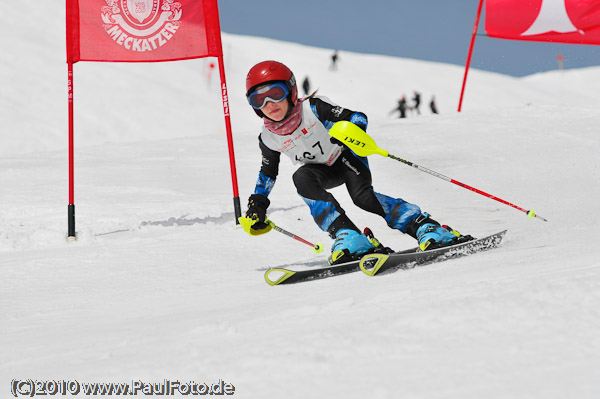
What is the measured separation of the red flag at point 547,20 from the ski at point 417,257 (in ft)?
30.9

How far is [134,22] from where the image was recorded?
6.28m

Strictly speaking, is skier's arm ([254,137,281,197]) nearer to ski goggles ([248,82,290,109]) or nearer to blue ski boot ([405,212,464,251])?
ski goggles ([248,82,290,109])

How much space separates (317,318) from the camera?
235 cm

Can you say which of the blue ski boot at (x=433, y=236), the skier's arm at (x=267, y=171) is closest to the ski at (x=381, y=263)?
the blue ski boot at (x=433, y=236)

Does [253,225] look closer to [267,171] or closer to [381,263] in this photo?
[267,171]

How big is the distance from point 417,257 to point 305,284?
66cm

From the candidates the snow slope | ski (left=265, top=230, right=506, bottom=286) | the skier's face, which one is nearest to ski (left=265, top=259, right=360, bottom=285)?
ski (left=265, top=230, right=506, bottom=286)

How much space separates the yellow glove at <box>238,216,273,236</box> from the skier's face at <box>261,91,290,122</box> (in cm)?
70

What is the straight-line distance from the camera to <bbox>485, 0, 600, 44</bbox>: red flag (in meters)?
12.0

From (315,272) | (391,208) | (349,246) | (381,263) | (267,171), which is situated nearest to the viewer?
(381,263)

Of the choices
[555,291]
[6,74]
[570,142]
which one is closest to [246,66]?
[6,74]

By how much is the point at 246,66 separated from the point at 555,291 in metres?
35.6

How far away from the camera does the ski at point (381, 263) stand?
3.59 m

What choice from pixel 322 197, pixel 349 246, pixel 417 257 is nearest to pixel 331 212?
pixel 322 197
